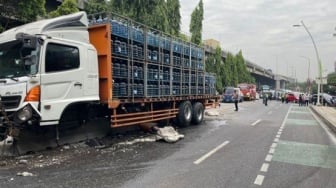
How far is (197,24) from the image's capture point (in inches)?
1861

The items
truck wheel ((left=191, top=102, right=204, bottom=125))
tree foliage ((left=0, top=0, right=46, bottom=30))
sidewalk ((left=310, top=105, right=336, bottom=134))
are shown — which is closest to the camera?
tree foliage ((left=0, top=0, right=46, bottom=30))

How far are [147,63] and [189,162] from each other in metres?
4.49

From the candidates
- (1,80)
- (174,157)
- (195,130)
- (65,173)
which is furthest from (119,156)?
(195,130)

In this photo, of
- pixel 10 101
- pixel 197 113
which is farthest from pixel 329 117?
pixel 10 101

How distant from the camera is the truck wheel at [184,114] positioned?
576 inches

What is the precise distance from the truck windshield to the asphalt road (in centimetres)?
198

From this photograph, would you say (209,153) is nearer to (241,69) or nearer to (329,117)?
(329,117)

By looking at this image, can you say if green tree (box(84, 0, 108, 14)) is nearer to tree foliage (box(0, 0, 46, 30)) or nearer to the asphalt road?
tree foliage (box(0, 0, 46, 30))

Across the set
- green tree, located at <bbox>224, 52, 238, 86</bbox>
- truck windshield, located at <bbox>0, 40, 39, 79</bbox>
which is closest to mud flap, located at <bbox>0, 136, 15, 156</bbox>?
truck windshield, located at <bbox>0, 40, 39, 79</bbox>

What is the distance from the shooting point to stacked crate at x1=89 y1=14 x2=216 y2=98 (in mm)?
10188

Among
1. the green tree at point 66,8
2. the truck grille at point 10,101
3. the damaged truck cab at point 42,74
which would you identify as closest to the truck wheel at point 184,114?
the damaged truck cab at point 42,74

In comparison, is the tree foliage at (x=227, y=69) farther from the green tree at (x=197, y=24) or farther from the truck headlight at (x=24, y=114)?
the truck headlight at (x=24, y=114)

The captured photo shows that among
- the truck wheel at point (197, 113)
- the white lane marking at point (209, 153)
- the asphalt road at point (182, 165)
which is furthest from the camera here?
the truck wheel at point (197, 113)

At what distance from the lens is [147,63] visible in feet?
38.1
